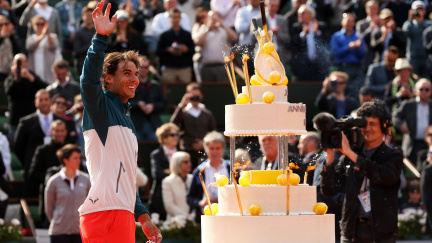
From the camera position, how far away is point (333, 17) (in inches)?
860

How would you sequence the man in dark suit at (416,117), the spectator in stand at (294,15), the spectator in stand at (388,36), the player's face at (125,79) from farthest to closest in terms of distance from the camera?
the spectator in stand at (294,15)
the spectator in stand at (388,36)
the man in dark suit at (416,117)
the player's face at (125,79)

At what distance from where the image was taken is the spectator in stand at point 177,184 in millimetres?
14078

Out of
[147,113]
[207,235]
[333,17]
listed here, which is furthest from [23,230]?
[333,17]

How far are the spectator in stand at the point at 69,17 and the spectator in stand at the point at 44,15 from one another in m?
0.70

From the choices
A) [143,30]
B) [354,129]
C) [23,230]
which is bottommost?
[23,230]

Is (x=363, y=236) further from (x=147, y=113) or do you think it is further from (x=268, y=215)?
(x=147, y=113)

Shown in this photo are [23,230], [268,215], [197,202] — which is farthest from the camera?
[23,230]

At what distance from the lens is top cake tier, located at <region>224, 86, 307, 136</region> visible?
7941 mm

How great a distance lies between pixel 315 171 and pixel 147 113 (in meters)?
7.80

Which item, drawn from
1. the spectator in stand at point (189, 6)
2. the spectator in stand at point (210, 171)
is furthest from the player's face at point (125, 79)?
the spectator in stand at point (189, 6)

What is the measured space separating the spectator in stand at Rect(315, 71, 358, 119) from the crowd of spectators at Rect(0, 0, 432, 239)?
0.02 meters

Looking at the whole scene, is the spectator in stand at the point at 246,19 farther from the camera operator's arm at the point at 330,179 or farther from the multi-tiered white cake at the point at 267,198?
the multi-tiered white cake at the point at 267,198

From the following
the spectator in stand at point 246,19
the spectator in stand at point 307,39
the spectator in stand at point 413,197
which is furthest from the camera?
the spectator in stand at point 246,19

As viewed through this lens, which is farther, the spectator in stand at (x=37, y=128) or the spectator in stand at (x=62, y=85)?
the spectator in stand at (x=62, y=85)
